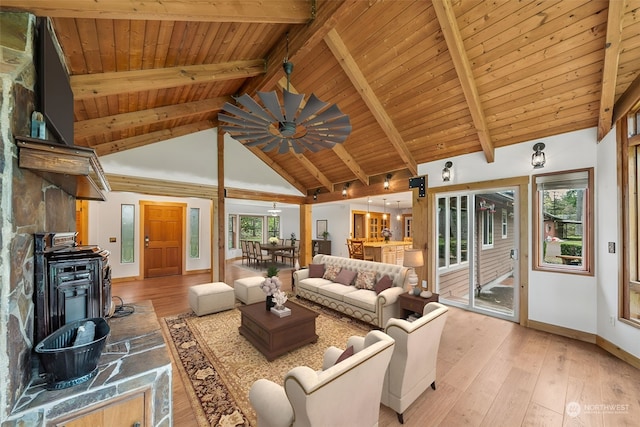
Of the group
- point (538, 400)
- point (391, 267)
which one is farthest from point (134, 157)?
point (538, 400)

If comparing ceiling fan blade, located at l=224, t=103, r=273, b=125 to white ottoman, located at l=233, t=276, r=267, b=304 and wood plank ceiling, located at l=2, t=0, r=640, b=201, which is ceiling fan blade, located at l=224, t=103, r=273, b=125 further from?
white ottoman, located at l=233, t=276, r=267, b=304

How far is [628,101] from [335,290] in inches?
168

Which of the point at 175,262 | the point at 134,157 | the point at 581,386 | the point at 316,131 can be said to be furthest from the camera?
the point at 175,262

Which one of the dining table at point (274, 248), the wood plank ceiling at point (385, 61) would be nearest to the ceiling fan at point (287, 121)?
the wood plank ceiling at point (385, 61)

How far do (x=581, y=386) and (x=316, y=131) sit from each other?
3.68 m

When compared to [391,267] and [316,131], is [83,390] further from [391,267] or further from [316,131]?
[391,267]

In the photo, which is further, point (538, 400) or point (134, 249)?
point (134, 249)

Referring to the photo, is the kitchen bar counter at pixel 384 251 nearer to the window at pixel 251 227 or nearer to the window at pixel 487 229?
the window at pixel 487 229

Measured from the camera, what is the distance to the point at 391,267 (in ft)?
13.8

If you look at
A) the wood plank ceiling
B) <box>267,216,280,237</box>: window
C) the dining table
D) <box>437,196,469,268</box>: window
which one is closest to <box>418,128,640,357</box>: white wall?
the wood plank ceiling

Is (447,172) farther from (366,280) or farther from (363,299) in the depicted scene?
(363,299)

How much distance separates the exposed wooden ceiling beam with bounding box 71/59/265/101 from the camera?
2.71 meters

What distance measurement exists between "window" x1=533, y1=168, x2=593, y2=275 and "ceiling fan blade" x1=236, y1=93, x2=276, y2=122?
3983 mm

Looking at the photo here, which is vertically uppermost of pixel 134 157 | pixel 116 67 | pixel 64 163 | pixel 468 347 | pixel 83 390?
pixel 116 67
